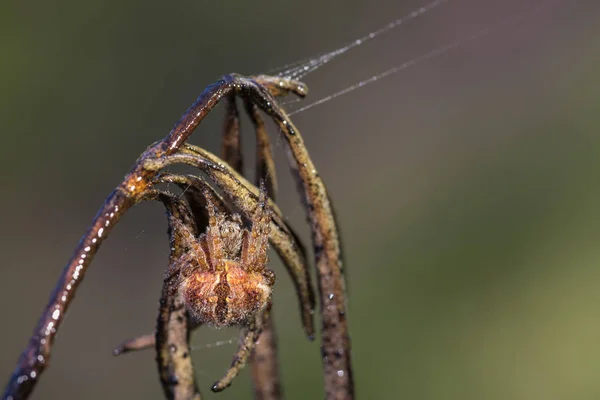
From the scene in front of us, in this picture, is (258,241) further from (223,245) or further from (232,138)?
(232,138)

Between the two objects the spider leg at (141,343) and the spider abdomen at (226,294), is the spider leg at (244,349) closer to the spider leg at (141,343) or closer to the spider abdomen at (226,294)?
the spider abdomen at (226,294)

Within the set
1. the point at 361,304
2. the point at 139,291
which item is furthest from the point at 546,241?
the point at 139,291

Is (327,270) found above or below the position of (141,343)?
above

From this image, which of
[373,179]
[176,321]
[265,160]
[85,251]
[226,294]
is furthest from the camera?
[373,179]

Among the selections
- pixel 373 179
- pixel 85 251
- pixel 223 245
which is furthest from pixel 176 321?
pixel 373 179

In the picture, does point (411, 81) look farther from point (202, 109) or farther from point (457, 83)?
point (202, 109)

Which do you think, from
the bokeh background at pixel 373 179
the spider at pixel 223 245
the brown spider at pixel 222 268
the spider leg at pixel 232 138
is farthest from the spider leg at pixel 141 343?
the bokeh background at pixel 373 179
